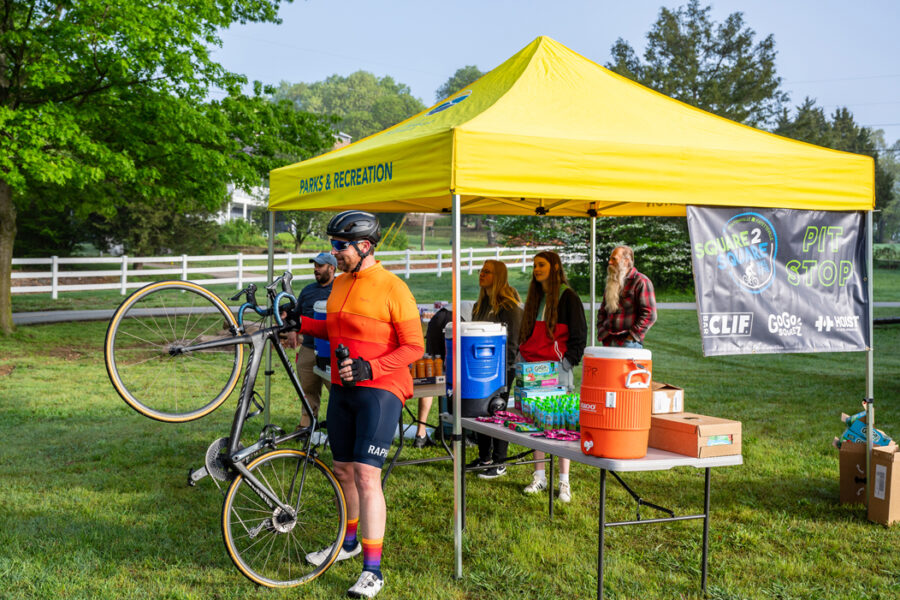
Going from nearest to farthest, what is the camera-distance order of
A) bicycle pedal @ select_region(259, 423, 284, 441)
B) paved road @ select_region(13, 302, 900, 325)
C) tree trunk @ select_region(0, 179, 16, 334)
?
1. bicycle pedal @ select_region(259, 423, 284, 441)
2. tree trunk @ select_region(0, 179, 16, 334)
3. paved road @ select_region(13, 302, 900, 325)

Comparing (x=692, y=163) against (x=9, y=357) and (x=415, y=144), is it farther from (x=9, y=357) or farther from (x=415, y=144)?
(x=9, y=357)

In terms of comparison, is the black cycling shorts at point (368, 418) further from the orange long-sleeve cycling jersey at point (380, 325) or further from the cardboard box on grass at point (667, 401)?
the cardboard box on grass at point (667, 401)

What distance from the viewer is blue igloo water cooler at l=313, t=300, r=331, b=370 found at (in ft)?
18.0

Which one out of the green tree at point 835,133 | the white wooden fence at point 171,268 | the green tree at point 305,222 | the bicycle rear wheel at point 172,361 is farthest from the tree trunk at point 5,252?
the green tree at point 835,133

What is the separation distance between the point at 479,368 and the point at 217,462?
1.65m

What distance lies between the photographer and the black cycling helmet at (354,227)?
12.9ft

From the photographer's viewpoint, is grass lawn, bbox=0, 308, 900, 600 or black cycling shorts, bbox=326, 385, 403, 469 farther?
grass lawn, bbox=0, 308, 900, 600

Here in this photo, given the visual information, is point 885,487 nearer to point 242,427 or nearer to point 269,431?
point 269,431

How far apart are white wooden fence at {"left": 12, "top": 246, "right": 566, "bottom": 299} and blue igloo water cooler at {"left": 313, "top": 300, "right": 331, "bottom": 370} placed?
14954mm

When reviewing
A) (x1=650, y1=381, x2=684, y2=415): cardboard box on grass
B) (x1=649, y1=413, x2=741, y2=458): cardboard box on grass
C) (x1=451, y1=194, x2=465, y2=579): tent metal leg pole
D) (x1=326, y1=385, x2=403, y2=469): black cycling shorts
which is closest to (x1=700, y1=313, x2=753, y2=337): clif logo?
(x1=650, y1=381, x2=684, y2=415): cardboard box on grass

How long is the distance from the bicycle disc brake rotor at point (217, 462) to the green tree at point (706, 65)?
39251 millimetres

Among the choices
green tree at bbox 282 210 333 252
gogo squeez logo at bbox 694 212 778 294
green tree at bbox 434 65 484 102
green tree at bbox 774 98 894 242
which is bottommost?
gogo squeez logo at bbox 694 212 778 294

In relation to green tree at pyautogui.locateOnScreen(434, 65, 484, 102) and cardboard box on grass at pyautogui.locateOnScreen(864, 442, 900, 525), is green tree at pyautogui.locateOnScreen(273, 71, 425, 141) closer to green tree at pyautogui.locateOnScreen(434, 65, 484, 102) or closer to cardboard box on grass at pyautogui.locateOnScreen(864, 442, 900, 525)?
green tree at pyautogui.locateOnScreen(434, 65, 484, 102)

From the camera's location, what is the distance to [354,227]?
3.95 m
